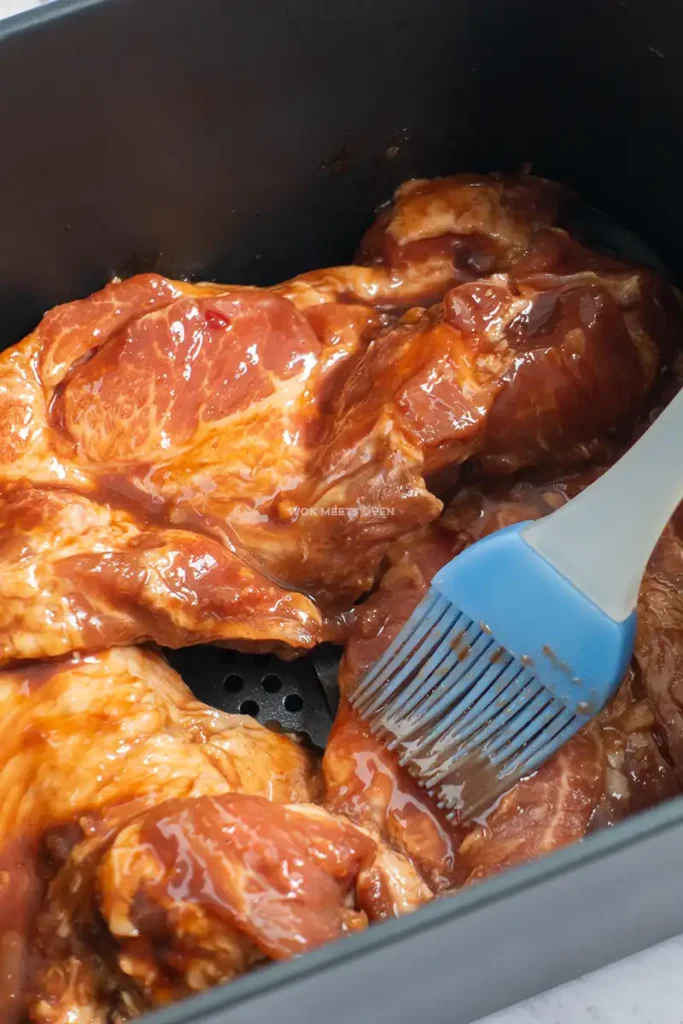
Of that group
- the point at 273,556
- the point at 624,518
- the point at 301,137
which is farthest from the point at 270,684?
the point at 301,137

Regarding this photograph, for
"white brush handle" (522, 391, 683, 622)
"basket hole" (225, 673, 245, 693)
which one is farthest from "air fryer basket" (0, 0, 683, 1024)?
"white brush handle" (522, 391, 683, 622)

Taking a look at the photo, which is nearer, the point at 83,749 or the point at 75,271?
the point at 83,749

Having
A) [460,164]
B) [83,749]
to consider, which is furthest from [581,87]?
[83,749]

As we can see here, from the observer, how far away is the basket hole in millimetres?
1323

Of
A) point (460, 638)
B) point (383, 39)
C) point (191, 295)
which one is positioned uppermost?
point (383, 39)

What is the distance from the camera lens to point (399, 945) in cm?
67

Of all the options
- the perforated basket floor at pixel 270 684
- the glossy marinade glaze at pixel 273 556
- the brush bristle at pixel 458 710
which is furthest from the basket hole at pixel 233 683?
the brush bristle at pixel 458 710

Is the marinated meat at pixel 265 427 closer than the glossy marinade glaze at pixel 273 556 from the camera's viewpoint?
No

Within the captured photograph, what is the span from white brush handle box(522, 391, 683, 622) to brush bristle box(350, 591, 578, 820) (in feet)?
0.40

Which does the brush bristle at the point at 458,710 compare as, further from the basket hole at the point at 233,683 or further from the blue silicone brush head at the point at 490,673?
the basket hole at the point at 233,683

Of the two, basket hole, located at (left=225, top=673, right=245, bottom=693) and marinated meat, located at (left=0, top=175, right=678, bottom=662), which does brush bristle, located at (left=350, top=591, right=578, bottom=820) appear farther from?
basket hole, located at (left=225, top=673, right=245, bottom=693)

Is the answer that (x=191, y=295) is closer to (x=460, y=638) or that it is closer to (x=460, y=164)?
(x=460, y=164)

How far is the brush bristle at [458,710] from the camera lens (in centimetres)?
104

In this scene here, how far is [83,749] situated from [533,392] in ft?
2.16
